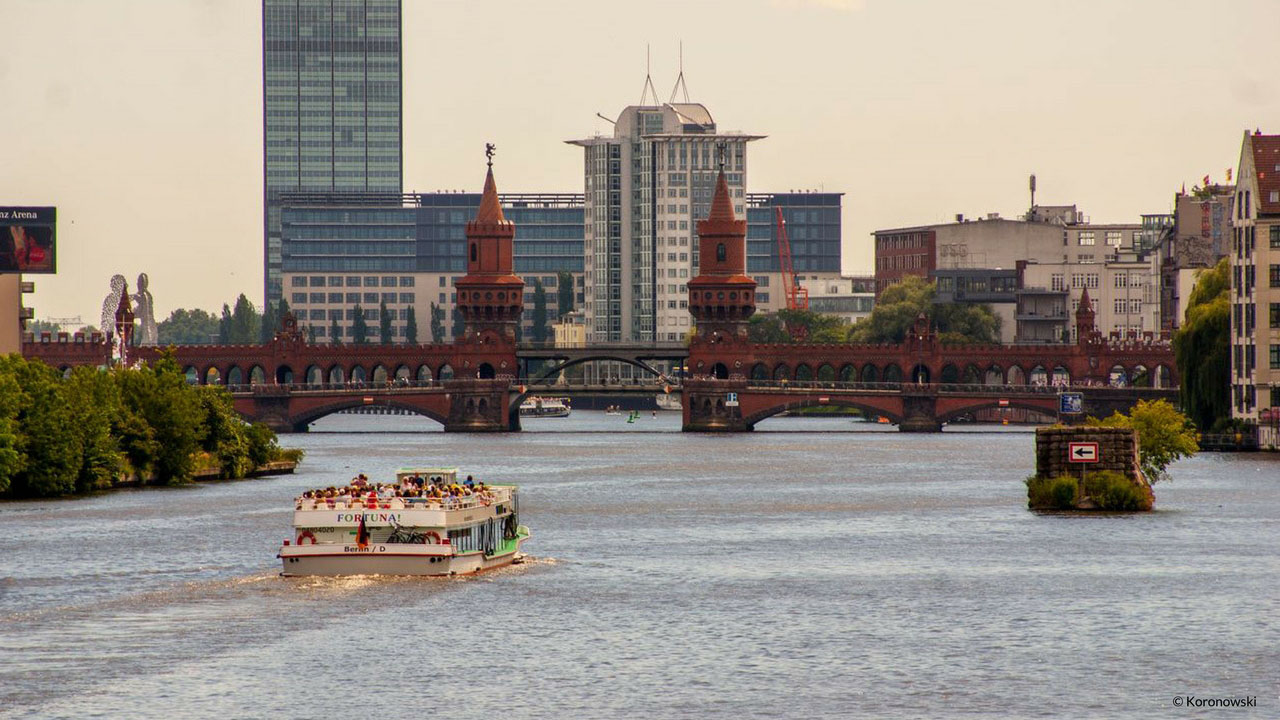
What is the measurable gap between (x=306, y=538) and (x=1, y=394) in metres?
41.4

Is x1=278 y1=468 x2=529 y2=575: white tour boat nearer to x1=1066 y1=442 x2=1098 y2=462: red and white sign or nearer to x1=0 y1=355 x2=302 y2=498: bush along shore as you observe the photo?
x1=1066 y1=442 x2=1098 y2=462: red and white sign

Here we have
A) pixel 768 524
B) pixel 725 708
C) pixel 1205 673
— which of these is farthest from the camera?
pixel 768 524

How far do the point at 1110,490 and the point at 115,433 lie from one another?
59.7 meters

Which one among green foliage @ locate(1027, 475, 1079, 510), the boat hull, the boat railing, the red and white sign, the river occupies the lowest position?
the river

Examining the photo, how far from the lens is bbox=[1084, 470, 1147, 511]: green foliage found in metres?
114

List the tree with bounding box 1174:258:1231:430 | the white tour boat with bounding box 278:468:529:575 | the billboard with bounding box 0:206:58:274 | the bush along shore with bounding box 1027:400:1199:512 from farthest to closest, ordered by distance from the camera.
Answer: the billboard with bounding box 0:206:58:274 < the tree with bounding box 1174:258:1231:430 < the bush along shore with bounding box 1027:400:1199:512 < the white tour boat with bounding box 278:468:529:575

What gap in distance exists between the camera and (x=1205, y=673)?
67.1m

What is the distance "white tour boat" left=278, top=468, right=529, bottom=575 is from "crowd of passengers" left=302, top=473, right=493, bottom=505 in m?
0.12

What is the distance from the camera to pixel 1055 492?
11544cm

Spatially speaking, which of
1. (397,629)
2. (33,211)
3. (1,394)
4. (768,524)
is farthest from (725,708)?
(33,211)

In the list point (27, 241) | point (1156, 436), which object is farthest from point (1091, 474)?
point (27, 241)

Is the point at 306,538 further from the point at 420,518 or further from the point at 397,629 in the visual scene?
the point at 397,629

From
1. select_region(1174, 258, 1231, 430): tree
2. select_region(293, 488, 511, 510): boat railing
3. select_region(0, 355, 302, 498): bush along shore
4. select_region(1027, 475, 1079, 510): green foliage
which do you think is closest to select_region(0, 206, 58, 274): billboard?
select_region(0, 355, 302, 498): bush along shore

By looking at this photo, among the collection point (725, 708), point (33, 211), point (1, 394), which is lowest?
point (725, 708)
